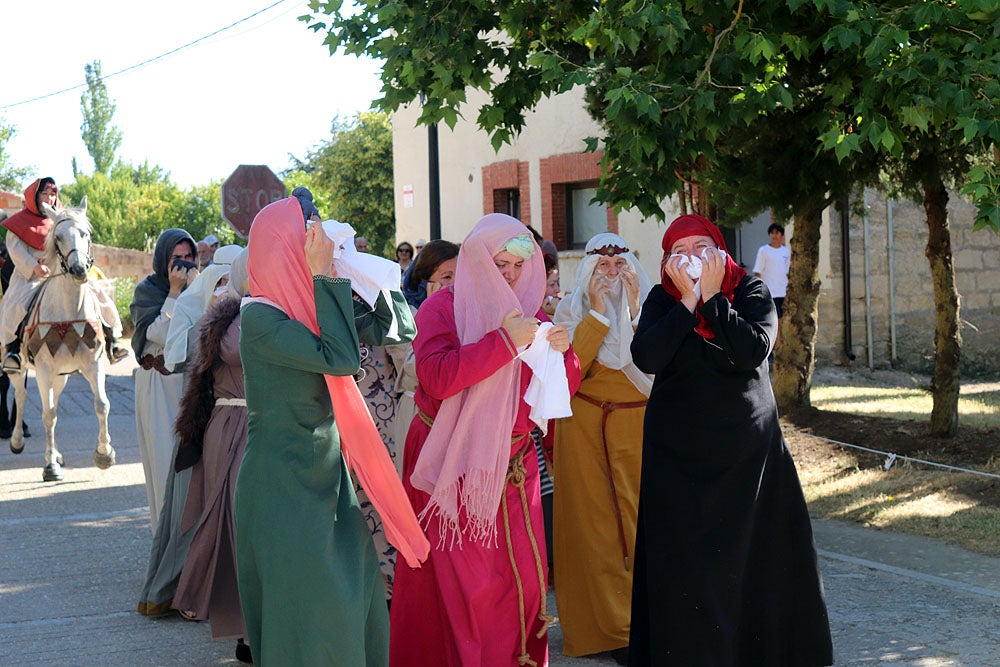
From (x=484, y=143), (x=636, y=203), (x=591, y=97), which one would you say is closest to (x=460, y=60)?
(x=636, y=203)

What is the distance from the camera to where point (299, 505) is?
4.26m

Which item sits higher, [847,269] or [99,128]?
[99,128]

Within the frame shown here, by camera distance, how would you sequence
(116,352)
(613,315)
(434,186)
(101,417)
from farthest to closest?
(434,186)
(116,352)
(101,417)
(613,315)

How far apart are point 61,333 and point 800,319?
292 inches

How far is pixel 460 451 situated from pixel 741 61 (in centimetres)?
340

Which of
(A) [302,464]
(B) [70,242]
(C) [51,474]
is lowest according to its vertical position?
(C) [51,474]

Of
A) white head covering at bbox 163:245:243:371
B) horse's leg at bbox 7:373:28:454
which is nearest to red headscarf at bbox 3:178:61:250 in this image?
horse's leg at bbox 7:373:28:454

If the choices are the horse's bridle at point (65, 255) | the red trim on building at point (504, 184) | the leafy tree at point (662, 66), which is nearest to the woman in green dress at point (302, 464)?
the leafy tree at point (662, 66)

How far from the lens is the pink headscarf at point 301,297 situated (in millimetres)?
4324

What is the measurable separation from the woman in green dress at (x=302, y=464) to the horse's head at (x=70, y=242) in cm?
742

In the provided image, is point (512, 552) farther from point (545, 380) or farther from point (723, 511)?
point (723, 511)

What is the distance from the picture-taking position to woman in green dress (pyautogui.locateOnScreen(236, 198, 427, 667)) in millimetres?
4223

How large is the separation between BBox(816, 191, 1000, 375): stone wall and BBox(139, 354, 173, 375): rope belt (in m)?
12.2

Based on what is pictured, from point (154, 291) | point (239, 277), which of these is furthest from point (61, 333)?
point (239, 277)
